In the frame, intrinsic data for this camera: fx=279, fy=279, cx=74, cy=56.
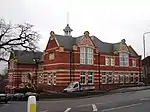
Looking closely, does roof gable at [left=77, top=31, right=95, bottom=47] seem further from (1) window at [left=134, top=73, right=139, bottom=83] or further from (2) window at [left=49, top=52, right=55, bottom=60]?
(1) window at [left=134, top=73, right=139, bottom=83]

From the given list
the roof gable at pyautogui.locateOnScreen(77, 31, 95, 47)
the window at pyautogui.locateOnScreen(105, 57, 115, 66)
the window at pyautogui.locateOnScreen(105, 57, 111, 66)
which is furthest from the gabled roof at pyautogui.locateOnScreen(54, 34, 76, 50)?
the window at pyautogui.locateOnScreen(105, 57, 115, 66)

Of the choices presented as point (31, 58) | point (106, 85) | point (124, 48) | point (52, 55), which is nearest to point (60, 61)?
point (52, 55)

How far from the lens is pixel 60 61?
174 ft

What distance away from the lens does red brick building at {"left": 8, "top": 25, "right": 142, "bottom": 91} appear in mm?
53469

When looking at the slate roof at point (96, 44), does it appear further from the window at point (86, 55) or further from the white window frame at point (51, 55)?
the white window frame at point (51, 55)

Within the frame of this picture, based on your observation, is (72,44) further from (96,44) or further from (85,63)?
(96,44)

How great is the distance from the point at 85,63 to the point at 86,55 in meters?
1.65

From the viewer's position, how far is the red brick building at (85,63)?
5347cm

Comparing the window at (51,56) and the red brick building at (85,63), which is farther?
the window at (51,56)

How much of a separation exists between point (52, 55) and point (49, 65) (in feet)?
6.96

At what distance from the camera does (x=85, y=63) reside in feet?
185

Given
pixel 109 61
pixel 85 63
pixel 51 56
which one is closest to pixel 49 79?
pixel 51 56

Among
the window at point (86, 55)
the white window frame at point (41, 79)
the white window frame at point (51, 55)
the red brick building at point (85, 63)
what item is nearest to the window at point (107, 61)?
the red brick building at point (85, 63)

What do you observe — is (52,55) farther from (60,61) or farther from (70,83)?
(70,83)
